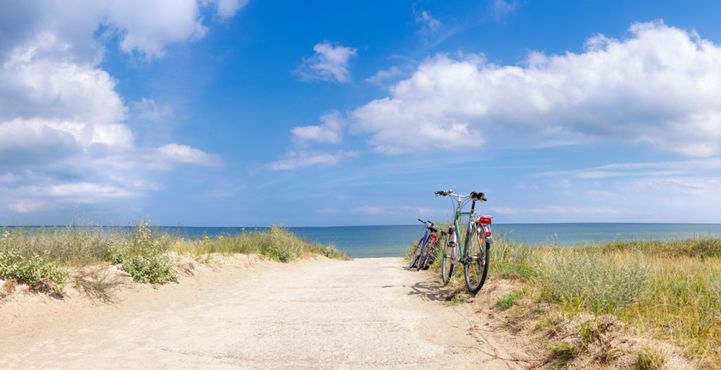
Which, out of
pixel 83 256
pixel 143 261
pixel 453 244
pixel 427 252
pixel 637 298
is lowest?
pixel 637 298

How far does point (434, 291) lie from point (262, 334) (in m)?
4.08

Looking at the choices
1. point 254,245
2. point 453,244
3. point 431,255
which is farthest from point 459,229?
point 254,245

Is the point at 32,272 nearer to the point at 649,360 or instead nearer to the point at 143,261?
the point at 143,261

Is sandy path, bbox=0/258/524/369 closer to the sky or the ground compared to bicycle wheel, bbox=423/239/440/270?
closer to the ground

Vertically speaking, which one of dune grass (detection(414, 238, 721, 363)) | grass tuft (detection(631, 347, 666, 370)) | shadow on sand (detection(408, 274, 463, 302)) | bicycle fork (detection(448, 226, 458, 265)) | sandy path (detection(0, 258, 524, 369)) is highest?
bicycle fork (detection(448, 226, 458, 265))

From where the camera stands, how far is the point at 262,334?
6.30 metres

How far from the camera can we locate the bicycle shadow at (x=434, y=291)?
8643 mm

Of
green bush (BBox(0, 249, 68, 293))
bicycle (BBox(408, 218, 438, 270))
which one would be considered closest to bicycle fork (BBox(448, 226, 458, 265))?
bicycle (BBox(408, 218, 438, 270))

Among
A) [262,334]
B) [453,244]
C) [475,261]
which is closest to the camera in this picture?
[262,334]

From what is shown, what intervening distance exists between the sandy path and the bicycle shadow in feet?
0.41

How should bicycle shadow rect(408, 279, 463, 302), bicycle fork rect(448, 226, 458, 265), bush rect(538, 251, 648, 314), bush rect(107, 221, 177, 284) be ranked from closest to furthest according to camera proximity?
1. bush rect(538, 251, 648, 314)
2. bicycle shadow rect(408, 279, 463, 302)
3. bicycle fork rect(448, 226, 458, 265)
4. bush rect(107, 221, 177, 284)

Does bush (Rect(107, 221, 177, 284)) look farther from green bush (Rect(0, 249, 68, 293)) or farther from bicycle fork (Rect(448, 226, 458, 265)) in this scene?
bicycle fork (Rect(448, 226, 458, 265))

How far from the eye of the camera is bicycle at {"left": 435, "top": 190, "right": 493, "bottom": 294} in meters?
7.86

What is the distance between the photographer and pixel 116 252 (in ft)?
33.1
